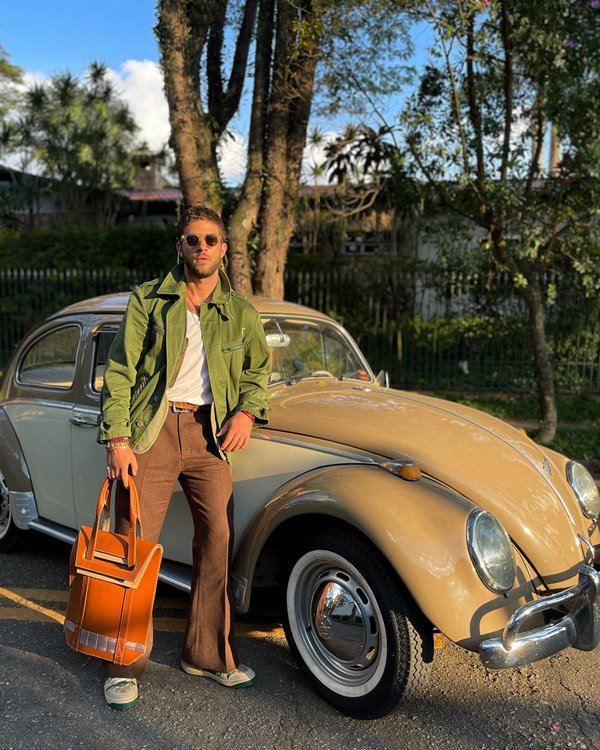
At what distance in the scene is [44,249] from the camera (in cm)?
1337

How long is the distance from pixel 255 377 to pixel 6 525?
8.34 feet

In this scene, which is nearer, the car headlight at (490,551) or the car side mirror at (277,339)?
the car headlight at (490,551)

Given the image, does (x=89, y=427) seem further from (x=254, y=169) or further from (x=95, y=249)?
(x=95, y=249)

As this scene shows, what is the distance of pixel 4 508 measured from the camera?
4430 mm

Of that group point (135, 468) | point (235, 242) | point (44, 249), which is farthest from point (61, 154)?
point (135, 468)

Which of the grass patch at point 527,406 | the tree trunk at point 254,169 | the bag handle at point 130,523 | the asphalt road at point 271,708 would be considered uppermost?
the tree trunk at point 254,169

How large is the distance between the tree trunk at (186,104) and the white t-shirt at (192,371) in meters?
4.59

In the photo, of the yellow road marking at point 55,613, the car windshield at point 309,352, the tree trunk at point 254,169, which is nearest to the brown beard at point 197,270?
the car windshield at point 309,352

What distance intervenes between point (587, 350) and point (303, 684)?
7884 millimetres

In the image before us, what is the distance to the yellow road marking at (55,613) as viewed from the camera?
343cm

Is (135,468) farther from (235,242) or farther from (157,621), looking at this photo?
(235,242)

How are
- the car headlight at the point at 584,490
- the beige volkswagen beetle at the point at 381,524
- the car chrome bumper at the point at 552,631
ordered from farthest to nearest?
the car headlight at the point at 584,490
the beige volkswagen beetle at the point at 381,524
the car chrome bumper at the point at 552,631

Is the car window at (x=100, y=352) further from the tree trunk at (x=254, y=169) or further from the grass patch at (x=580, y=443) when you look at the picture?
the grass patch at (x=580, y=443)

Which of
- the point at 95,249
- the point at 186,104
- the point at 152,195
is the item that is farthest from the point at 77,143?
the point at 186,104
